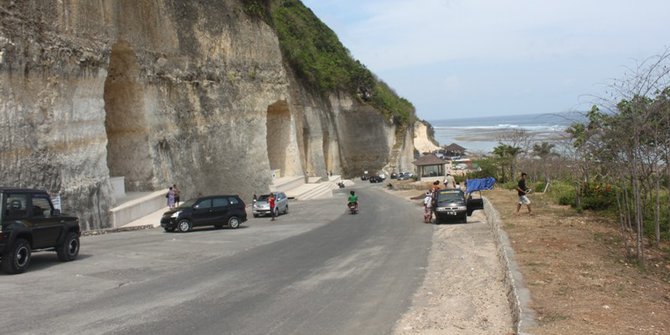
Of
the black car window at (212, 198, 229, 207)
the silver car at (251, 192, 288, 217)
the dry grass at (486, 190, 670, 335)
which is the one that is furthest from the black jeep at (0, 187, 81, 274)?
the silver car at (251, 192, 288, 217)

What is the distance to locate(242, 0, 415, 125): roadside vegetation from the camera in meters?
77.6

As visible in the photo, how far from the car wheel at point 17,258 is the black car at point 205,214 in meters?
11.0

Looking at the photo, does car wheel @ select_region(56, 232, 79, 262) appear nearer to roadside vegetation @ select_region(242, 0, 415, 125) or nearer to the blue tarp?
the blue tarp

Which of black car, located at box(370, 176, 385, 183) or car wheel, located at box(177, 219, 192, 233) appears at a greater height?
car wheel, located at box(177, 219, 192, 233)

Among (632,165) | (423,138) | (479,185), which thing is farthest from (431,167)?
(423,138)

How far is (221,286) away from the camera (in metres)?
12.8

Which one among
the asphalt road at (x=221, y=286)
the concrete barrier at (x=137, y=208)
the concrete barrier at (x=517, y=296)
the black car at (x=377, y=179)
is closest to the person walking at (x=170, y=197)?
the concrete barrier at (x=137, y=208)

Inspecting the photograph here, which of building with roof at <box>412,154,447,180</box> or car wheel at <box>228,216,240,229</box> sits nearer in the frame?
car wheel at <box>228,216,240,229</box>

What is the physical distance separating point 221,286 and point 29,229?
5.15 m

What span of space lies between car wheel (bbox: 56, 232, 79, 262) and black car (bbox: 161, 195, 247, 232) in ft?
29.0

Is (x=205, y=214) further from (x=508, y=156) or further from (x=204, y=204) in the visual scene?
(x=508, y=156)

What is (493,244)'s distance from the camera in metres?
19.6

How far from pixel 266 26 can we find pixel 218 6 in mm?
7347

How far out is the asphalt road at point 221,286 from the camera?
31.6ft
